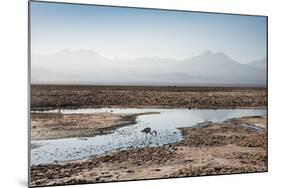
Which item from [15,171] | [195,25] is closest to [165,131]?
[195,25]

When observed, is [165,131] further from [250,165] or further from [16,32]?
[16,32]

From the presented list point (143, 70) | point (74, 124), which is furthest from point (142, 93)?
point (74, 124)

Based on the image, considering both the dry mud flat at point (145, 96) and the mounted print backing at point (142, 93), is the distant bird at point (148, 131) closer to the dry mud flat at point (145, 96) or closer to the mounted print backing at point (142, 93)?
the mounted print backing at point (142, 93)

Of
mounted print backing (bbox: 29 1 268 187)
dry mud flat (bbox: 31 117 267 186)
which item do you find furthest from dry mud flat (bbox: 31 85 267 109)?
dry mud flat (bbox: 31 117 267 186)

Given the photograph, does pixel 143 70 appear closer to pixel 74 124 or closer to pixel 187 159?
pixel 74 124

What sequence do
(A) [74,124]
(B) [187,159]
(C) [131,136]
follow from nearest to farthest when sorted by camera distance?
(A) [74,124] → (C) [131,136] → (B) [187,159]

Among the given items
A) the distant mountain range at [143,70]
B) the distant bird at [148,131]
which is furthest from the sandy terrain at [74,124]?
the distant mountain range at [143,70]
